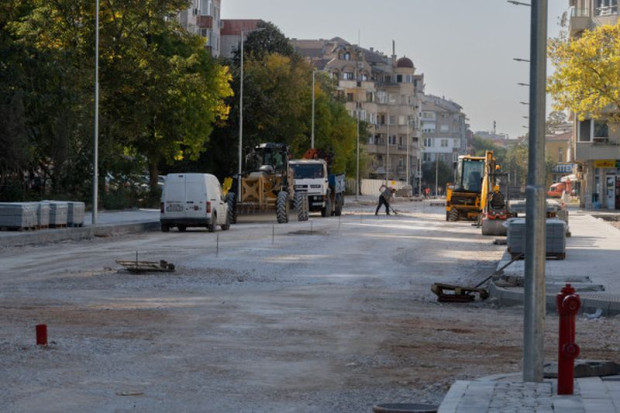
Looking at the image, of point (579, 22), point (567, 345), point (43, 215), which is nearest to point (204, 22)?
point (579, 22)

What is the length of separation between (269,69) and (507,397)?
83385 millimetres

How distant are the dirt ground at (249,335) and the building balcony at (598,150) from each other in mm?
60822

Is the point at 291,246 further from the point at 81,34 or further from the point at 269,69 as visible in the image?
the point at 269,69

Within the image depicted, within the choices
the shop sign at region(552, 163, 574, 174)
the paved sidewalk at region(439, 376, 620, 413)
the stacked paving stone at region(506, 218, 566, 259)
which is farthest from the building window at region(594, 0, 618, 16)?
the paved sidewalk at region(439, 376, 620, 413)

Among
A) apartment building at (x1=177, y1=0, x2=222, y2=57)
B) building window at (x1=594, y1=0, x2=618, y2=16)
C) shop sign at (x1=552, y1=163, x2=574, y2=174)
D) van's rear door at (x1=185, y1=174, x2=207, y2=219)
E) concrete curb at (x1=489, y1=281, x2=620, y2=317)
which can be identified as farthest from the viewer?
shop sign at (x1=552, y1=163, x2=574, y2=174)

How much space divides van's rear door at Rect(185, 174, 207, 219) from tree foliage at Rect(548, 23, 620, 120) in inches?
576

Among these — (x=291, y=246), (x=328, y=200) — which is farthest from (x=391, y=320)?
(x=328, y=200)

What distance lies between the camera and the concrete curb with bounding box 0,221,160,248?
112 feet

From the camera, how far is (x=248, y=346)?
13000 millimetres

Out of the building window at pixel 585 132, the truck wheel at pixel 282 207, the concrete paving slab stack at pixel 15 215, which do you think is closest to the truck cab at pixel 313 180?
the truck wheel at pixel 282 207

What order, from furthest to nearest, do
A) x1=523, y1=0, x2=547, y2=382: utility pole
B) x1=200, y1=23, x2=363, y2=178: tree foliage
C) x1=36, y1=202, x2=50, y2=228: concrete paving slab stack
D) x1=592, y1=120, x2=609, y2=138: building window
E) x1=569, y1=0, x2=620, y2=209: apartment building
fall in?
x1=200, y1=23, x2=363, y2=178: tree foliage, x1=592, y1=120, x2=609, y2=138: building window, x1=569, y1=0, x2=620, y2=209: apartment building, x1=36, y1=202, x2=50, y2=228: concrete paving slab stack, x1=523, y1=0, x2=547, y2=382: utility pole

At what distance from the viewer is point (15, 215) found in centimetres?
3756

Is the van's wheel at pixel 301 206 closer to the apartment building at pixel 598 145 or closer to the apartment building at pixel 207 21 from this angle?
the apartment building at pixel 598 145

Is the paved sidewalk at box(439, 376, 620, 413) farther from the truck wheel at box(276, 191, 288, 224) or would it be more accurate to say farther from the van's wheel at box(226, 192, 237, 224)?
the truck wheel at box(276, 191, 288, 224)
